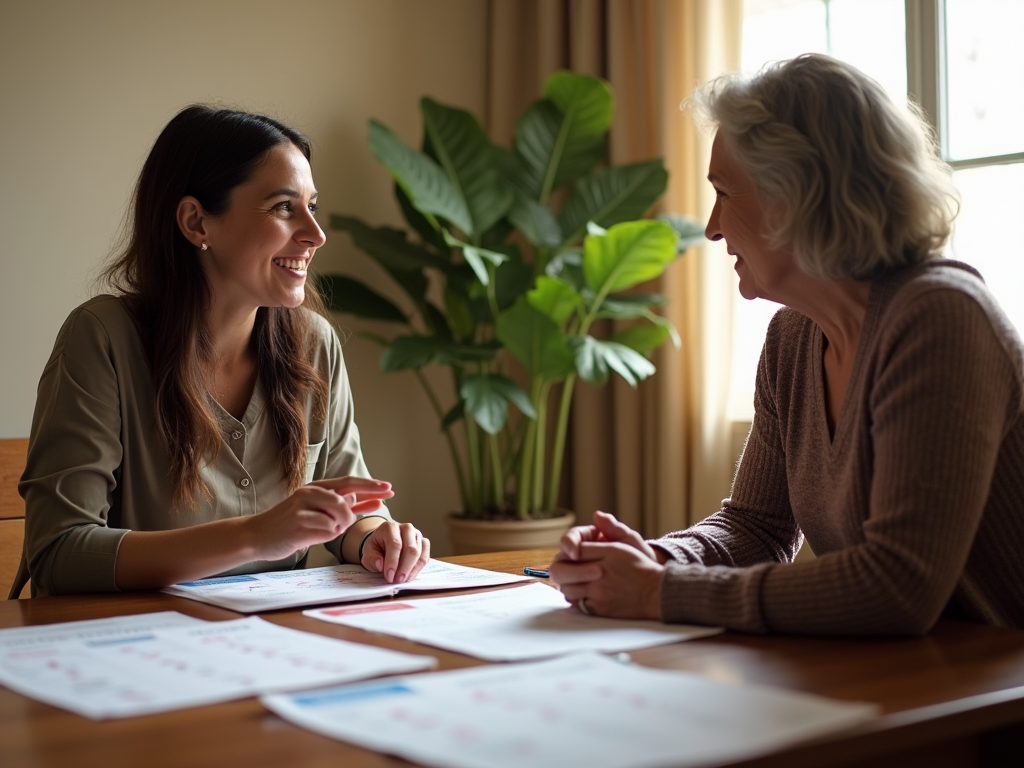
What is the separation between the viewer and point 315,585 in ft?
5.09

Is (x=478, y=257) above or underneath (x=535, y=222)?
underneath

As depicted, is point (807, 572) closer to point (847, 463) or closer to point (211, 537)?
point (847, 463)

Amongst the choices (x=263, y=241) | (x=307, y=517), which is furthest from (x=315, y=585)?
(x=263, y=241)

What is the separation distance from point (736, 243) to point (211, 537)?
0.84 m

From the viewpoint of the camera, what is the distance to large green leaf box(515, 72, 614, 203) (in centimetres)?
365

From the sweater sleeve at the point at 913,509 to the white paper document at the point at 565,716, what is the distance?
247 mm

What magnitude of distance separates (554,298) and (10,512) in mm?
1624

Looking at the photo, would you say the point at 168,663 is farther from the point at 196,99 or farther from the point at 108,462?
the point at 196,99

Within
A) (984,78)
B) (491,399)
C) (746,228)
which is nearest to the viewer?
(746,228)

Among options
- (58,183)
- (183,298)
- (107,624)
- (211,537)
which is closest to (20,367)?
(58,183)

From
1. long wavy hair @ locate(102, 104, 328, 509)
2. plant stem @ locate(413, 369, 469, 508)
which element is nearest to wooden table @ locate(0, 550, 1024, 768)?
long wavy hair @ locate(102, 104, 328, 509)

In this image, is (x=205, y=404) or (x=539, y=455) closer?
(x=205, y=404)

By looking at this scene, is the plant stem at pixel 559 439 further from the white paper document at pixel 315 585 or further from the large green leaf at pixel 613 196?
the white paper document at pixel 315 585

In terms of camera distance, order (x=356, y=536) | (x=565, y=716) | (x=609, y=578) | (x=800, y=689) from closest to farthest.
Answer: (x=565, y=716) < (x=800, y=689) < (x=609, y=578) < (x=356, y=536)
